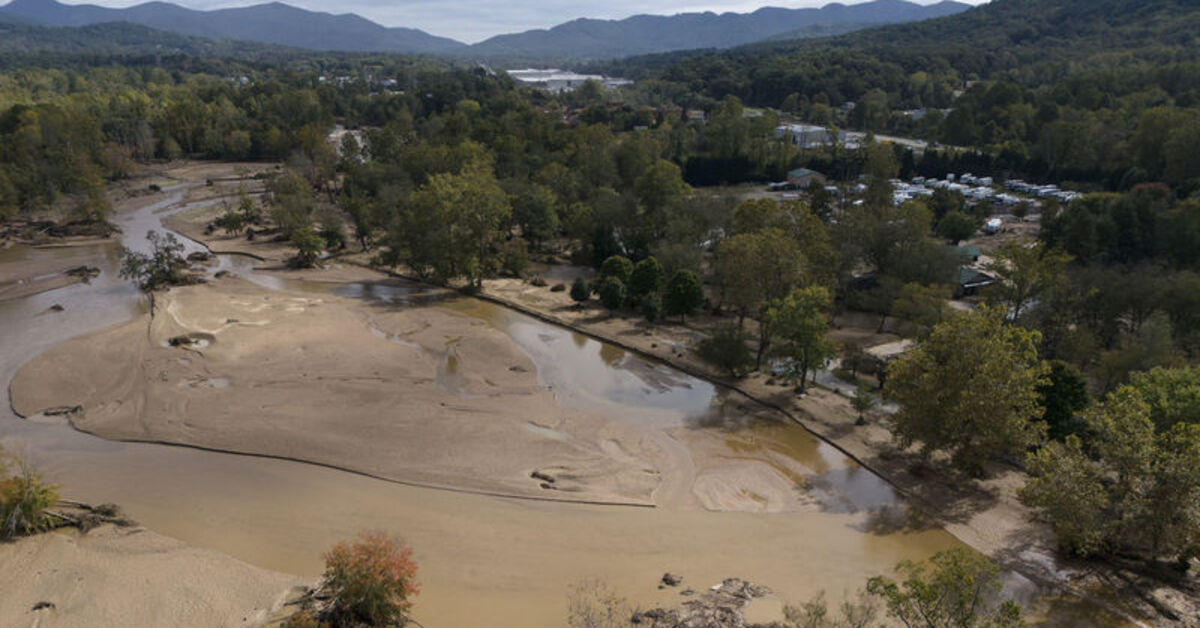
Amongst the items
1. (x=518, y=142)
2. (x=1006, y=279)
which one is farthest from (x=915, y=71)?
(x=1006, y=279)

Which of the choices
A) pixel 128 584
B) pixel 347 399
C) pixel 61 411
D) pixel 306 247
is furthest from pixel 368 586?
pixel 306 247

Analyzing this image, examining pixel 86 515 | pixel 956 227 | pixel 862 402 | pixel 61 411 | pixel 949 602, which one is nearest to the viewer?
pixel 949 602

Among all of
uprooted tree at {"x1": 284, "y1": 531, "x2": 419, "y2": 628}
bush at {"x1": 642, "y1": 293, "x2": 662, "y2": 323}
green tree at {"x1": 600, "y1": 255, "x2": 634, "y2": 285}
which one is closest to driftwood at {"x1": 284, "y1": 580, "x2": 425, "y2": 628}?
uprooted tree at {"x1": 284, "y1": 531, "x2": 419, "y2": 628}

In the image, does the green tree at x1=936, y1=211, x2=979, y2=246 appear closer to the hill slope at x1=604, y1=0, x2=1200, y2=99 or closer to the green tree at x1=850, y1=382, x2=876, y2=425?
the green tree at x1=850, y1=382, x2=876, y2=425

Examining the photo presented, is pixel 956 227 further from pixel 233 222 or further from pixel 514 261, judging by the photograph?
pixel 233 222

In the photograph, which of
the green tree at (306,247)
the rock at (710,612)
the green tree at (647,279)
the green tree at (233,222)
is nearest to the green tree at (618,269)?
the green tree at (647,279)
